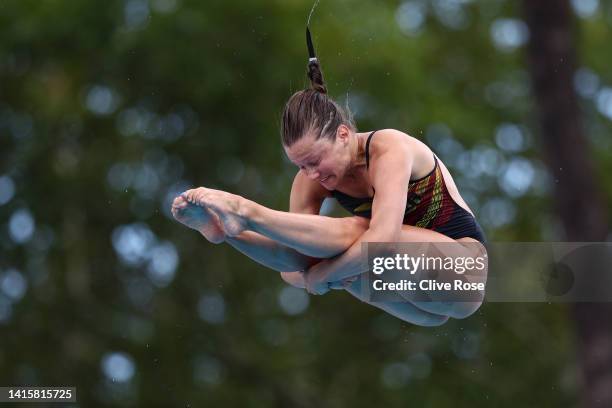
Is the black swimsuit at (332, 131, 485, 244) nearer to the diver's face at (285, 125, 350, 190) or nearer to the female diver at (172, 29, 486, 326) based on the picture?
the female diver at (172, 29, 486, 326)

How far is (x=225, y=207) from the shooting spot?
5.69m

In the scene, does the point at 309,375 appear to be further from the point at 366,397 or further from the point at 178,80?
the point at 178,80

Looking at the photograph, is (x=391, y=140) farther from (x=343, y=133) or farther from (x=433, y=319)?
(x=433, y=319)

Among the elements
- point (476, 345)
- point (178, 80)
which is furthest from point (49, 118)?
point (476, 345)

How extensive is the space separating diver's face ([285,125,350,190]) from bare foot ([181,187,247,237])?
427mm

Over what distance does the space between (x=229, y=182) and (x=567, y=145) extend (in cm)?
480

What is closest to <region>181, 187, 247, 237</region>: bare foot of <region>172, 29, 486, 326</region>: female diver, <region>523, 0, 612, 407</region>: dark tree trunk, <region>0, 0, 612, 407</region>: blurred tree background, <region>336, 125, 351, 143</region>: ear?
<region>172, 29, 486, 326</region>: female diver

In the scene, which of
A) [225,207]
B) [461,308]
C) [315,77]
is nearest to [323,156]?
[315,77]

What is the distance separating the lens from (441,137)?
51.0ft

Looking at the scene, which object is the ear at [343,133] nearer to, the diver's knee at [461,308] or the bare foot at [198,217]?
the bare foot at [198,217]

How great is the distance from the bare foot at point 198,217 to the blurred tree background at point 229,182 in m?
6.51

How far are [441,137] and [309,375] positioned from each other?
370 centimetres

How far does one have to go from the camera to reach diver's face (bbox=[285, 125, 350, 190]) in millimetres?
5887

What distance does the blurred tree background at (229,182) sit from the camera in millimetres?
13406
